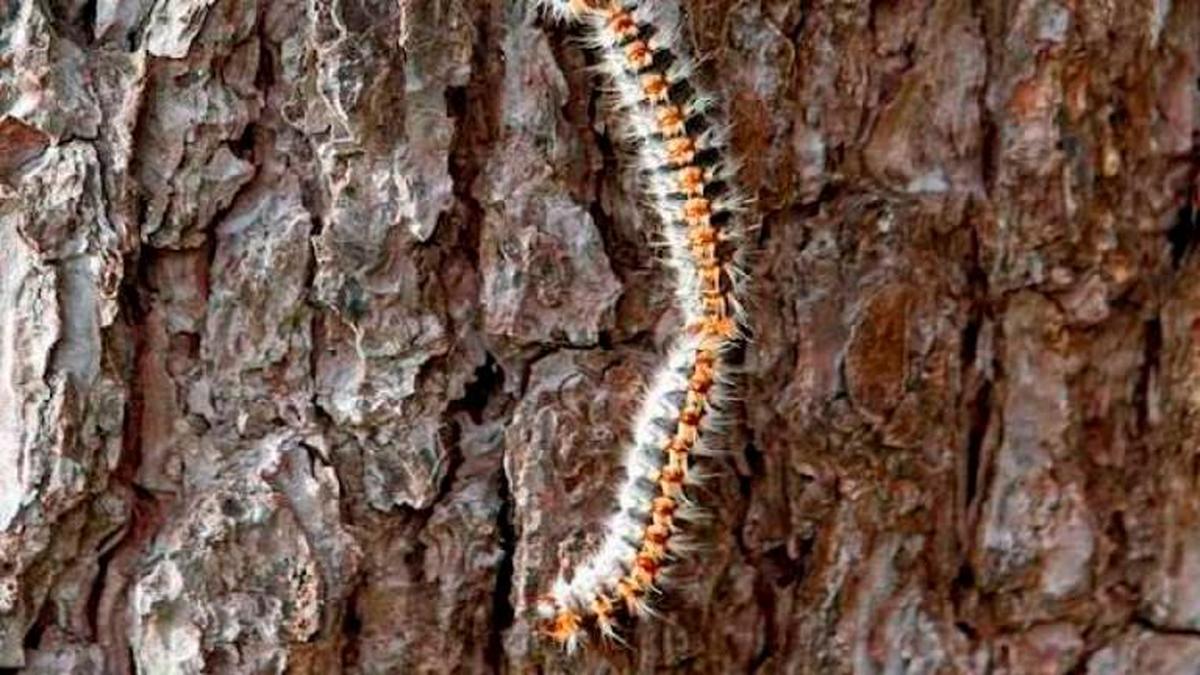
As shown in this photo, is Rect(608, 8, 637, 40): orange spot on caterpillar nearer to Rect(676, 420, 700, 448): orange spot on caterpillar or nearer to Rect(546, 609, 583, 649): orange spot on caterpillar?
Rect(676, 420, 700, 448): orange spot on caterpillar

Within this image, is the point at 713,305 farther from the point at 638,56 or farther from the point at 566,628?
the point at 566,628

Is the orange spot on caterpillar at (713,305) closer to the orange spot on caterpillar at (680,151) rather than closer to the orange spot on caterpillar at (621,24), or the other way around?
the orange spot on caterpillar at (680,151)

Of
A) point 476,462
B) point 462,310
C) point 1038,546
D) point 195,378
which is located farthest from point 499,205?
point 1038,546

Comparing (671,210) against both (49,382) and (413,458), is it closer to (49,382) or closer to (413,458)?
(413,458)

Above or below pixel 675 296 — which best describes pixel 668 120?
above

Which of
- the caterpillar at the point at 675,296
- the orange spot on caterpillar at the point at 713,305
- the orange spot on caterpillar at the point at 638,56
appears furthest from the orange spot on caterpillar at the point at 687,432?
the orange spot on caterpillar at the point at 638,56

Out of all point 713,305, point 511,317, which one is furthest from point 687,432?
point 511,317

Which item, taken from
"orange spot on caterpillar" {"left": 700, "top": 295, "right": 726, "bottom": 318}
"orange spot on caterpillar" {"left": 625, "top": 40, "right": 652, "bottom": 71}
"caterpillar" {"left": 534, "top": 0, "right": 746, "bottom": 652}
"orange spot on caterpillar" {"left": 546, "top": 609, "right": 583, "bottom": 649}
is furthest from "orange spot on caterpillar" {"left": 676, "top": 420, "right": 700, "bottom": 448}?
"orange spot on caterpillar" {"left": 625, "top": 40, "right": 652, "bottom": 71}
